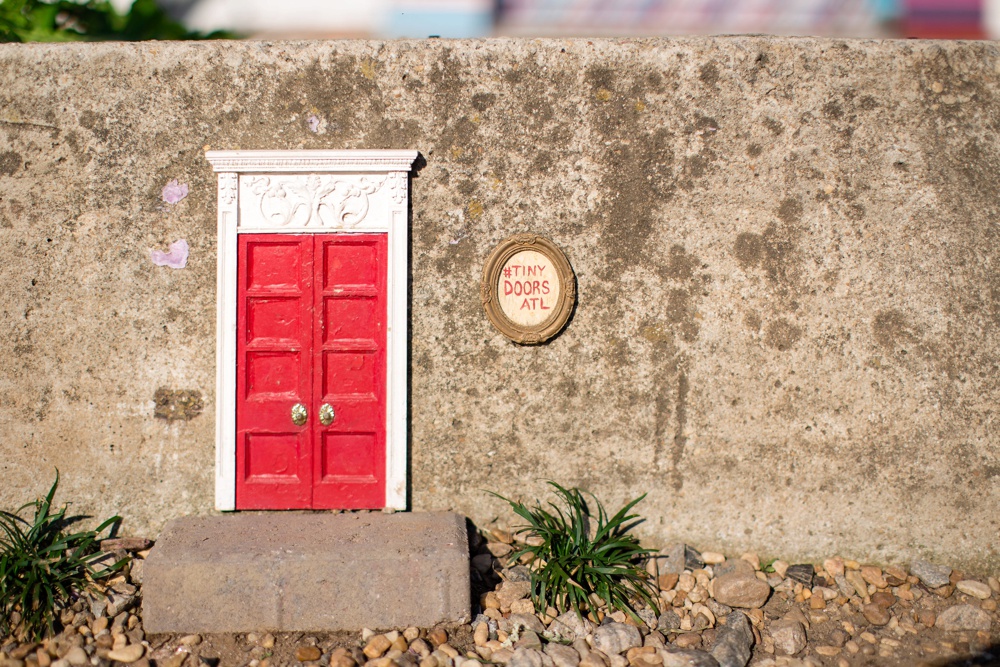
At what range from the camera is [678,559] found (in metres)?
3.74

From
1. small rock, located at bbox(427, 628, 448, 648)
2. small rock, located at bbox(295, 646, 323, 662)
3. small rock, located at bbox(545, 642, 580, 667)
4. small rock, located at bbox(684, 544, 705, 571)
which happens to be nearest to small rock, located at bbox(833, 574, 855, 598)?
small rock, located at bbox(684, 544, 705, 571)

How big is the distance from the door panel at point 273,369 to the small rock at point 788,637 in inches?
96.1

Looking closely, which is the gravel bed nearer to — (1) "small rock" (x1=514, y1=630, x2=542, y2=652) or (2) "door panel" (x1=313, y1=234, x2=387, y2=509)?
(1) "small rock" (x1=514, y1=630, x2=542, y2=652)

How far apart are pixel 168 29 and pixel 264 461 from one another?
461cm

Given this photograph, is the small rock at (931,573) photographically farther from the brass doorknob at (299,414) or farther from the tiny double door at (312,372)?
the brass doorknob at (299,414)

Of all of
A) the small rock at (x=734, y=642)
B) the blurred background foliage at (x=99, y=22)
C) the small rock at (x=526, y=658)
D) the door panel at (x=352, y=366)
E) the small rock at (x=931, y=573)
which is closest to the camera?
the small rock at (x=526, y=658)

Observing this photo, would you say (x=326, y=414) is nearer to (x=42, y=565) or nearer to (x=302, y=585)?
(x=302, y=585)

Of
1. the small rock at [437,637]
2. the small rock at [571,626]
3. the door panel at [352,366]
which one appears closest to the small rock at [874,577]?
the small rock at [571,626]

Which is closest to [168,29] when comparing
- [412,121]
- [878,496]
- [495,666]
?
[412,121]

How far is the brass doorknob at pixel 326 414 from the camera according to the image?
3.77 meters

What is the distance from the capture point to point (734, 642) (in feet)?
10.8

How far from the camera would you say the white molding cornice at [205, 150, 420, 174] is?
145 inches

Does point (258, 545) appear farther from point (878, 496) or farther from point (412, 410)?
point (878, 496)

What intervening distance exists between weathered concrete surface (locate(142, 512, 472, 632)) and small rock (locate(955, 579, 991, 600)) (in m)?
2.56
